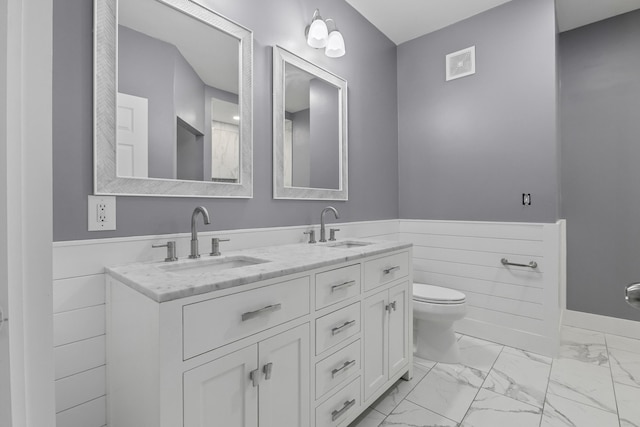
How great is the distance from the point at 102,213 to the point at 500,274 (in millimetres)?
2601

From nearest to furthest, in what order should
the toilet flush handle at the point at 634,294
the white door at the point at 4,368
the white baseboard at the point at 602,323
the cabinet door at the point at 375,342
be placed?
the white door at the point at 4,368, the toilet flush handle at the point at 634,294, the cabinet door at the point at 375,342, the white baseboard at the point at 602,323

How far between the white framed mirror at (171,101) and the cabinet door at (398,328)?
982mm

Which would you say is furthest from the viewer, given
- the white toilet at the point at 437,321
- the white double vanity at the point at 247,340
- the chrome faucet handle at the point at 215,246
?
the white toilet at the point at 437,321

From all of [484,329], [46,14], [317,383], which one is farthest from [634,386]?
[46,14]

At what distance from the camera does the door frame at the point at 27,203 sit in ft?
1.59

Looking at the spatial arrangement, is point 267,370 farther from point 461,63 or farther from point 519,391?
point 461,63

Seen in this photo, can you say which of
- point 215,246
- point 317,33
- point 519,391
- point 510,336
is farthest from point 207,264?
point 510,336

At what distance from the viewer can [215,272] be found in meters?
1.02

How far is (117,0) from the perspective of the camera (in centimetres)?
119

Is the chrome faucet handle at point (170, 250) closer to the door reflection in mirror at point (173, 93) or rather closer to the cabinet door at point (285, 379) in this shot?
the door reflection in mirror at point (173, 93)

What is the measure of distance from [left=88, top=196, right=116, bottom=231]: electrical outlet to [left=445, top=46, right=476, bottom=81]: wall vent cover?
105 inches

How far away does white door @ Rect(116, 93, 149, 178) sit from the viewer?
120 centimetres

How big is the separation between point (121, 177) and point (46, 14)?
0.77 metres

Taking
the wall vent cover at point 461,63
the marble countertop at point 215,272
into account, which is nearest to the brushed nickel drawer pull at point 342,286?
the marble countertop at point 215,272
